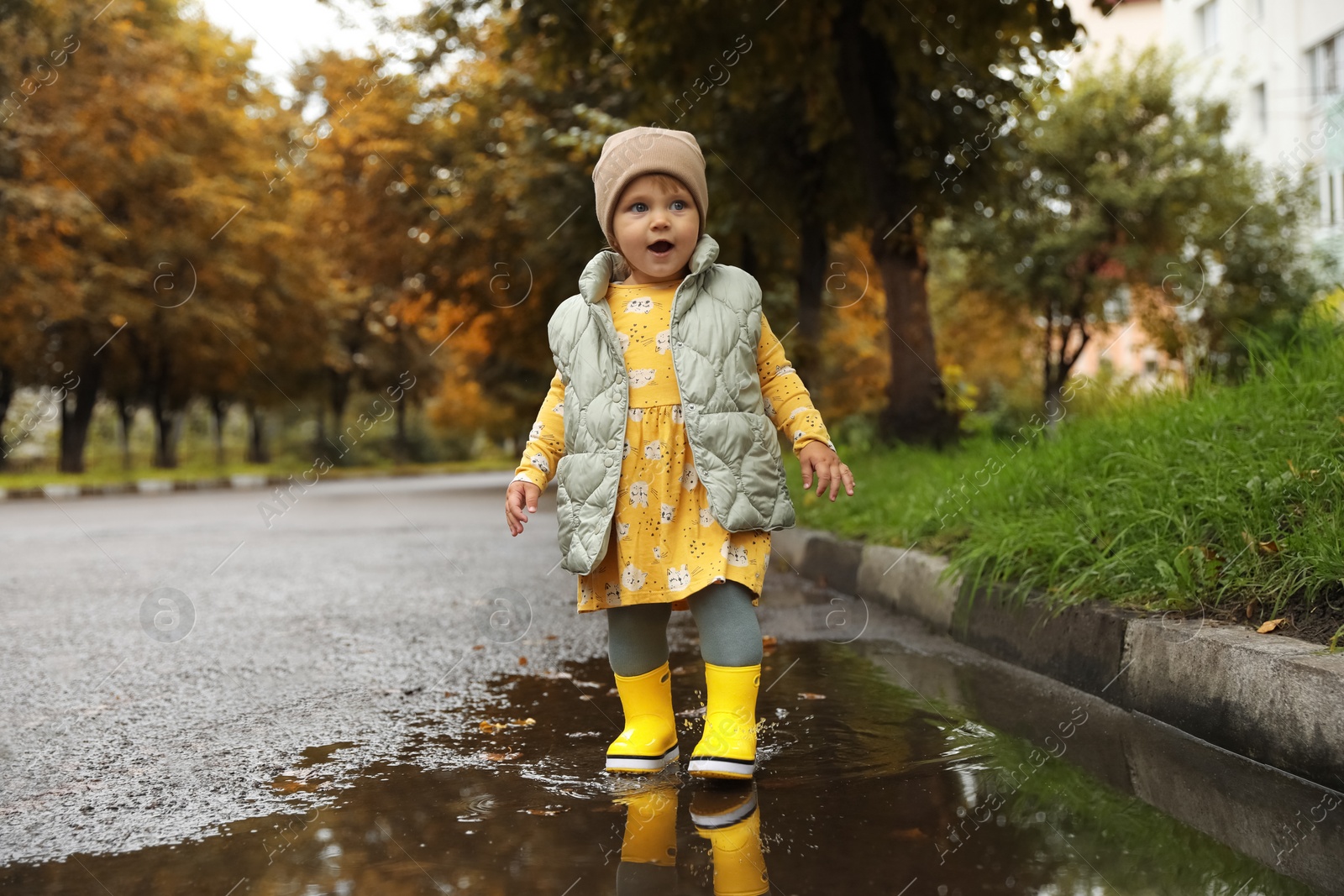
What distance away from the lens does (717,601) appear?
3.00 meters

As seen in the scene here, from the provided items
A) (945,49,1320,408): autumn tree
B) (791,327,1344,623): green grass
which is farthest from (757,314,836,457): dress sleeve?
(945,49,1320,408): autumn tree

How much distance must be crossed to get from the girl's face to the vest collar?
0.11ft

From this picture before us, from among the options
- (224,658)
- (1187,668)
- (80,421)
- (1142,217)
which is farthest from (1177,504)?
(80,421)

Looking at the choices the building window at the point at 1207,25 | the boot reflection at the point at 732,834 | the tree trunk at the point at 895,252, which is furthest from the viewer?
the building window at the point at 1207,25

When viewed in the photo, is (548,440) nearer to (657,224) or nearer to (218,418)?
(657,224)

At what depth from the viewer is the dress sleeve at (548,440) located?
3129 millimetres

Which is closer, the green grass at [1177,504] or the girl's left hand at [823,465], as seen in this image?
the girl's left hand at [823,465]

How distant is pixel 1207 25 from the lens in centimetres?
3738

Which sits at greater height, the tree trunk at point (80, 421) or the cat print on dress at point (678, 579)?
the tree trunk at point (80, 421)

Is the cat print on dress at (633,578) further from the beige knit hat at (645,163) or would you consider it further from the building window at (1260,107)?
the building window at (1260,107)

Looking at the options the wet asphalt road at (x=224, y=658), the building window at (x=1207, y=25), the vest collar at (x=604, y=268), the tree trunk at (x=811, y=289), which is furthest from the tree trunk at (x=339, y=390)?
the vest collar at (x=604, y=268)

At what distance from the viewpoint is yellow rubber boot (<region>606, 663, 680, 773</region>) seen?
9.78 ft

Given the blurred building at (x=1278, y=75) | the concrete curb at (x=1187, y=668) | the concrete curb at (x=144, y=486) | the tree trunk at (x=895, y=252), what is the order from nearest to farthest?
the concrete curb at (x=1187, y=668)
the tree trunk at (x=895, y=252)
the concrete curb at (x=144, y=486)
the blurred building at (x=1278, y=75)

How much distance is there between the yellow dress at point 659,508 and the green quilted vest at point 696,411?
0.05 m
